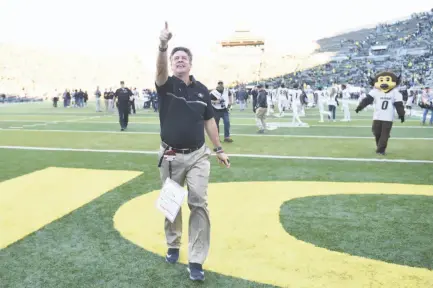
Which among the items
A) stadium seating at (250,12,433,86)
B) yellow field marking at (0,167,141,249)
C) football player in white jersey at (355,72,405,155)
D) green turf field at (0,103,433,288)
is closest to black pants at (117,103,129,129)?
green turf field at (0,103,433,288)

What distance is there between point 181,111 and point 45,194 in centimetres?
352

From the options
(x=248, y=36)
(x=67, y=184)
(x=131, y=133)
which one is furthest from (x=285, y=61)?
(x=67, y=184)

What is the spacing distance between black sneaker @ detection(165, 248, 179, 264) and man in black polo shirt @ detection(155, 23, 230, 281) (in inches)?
11.8

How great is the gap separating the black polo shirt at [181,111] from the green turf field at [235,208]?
1097mm

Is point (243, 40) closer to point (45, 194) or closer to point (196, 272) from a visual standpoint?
point (45, 194)

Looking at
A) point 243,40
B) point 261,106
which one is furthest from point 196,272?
point 243,40

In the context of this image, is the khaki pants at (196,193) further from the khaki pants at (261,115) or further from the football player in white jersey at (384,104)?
the khaki pants at (261,115)

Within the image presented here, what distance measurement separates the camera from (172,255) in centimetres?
408

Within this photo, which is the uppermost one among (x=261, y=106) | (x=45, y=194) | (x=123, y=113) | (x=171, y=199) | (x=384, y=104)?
(x=384, y=104)

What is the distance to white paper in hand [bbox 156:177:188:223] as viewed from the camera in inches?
150

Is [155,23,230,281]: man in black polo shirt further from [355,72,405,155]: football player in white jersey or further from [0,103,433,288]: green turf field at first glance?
[355,72,405,155]: football player in white jersey

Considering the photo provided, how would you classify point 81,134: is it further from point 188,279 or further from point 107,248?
point 188,279

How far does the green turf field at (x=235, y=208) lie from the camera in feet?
12.6

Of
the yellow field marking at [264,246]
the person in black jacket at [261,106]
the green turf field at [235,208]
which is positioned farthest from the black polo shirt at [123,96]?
the yellow field marking at [264,246]
